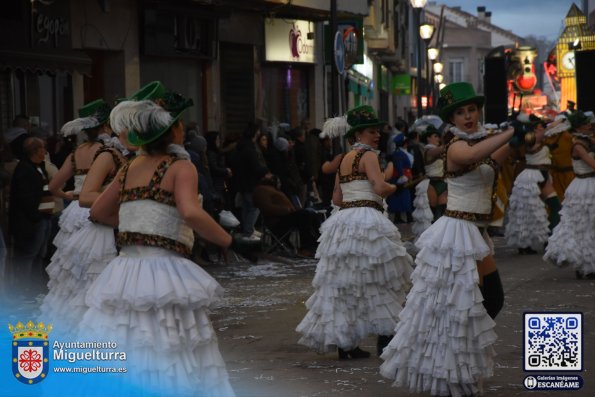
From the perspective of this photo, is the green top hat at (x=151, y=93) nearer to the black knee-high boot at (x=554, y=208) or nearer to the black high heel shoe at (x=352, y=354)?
the black high heel shoe at (x=352, y=354)

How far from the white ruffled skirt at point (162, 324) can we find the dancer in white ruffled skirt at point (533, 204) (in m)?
13.3

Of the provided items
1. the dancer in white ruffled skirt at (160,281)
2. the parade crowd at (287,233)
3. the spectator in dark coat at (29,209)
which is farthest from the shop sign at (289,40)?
the dancer in white ruffled skirt at (160,281)

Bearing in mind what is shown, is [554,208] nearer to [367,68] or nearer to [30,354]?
[30,354]

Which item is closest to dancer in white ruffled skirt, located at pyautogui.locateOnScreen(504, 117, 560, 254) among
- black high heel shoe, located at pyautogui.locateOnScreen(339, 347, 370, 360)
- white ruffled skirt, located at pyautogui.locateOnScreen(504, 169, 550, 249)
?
white ruffled skirt, located at pyautogui.locateOnScreen(504, 169, 550, 249)

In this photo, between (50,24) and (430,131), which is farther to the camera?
(430,131)

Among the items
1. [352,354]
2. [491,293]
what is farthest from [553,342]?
[352,354]

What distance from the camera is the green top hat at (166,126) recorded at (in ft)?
22.0

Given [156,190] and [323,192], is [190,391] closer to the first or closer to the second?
[156,190]

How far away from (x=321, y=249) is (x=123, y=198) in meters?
4.23

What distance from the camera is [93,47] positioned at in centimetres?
2006

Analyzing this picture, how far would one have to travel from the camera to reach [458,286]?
27.1ft

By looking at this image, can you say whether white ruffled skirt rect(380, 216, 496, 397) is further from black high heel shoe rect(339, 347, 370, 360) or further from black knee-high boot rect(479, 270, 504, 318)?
black high heel shoe rect(339, 347, 370, 360)

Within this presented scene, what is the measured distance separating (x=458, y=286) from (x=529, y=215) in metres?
11.3

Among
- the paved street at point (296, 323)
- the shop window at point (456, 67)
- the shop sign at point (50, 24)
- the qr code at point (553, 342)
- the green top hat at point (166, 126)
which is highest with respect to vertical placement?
the shop window at point (456, 67)
